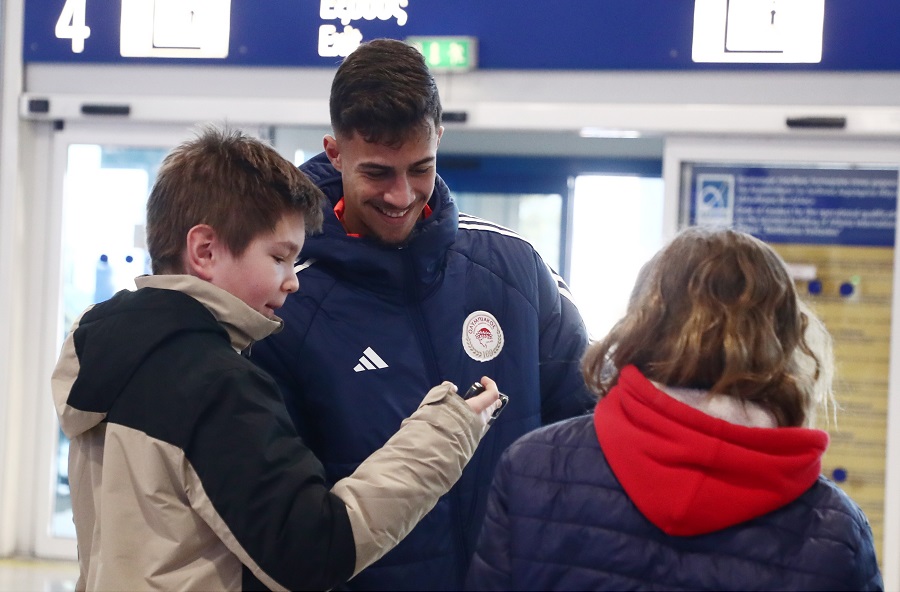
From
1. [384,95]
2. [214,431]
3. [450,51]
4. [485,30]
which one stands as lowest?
[214,431]

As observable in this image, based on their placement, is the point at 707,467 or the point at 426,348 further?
the point at 426,348

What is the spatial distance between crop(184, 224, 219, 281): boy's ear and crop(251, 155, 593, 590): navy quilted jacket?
314 mm

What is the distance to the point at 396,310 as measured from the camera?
1.95m

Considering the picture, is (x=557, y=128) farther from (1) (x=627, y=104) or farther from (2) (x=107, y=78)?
(2) (x=107, y=78)

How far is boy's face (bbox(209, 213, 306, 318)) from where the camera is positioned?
157 cm

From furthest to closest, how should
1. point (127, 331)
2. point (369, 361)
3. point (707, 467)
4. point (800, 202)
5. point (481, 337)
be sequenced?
1. point (800, 202)
2. point (481, 337)
3. point (369, 361)
4. point (127, 331)
5. point (707, 467)

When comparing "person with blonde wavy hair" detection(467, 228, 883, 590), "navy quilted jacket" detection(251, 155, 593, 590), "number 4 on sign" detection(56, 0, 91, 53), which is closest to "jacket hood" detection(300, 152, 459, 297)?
"navy quilted jacket" detection(251, 155, 593, 590)

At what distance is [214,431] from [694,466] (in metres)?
0.63

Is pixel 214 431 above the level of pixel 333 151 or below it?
below

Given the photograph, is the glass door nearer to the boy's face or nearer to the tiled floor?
the tiled floor

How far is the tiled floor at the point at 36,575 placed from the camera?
15.9 ft

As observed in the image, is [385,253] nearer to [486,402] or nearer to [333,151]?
[333,151]

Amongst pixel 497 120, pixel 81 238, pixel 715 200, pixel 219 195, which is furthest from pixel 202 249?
pixel 81 238

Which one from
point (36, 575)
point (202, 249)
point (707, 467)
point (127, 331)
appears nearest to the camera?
point (707, 467)
